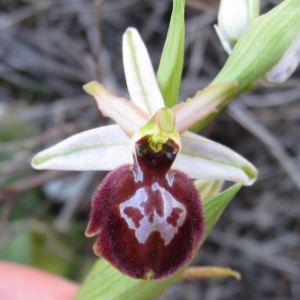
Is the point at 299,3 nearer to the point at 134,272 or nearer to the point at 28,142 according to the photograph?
the point at 134,272

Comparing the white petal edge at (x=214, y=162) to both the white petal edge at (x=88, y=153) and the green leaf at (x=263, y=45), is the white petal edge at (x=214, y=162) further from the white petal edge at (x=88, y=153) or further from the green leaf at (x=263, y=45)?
the white petal edge at (x=88, y=153)

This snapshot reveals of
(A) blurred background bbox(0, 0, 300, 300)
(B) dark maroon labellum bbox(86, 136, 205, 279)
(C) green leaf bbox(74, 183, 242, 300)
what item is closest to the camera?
(B) dark maroon labellum bbox(86, 136, 205, 279)

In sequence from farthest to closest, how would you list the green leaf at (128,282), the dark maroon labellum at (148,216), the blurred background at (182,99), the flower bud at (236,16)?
the blurred background at (182,99) → the flower bud at (236,16) → the green leaf at (128,282) → the dark maroon labellum at (148,216)

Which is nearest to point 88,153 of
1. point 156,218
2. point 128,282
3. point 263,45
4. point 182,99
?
point 156,218

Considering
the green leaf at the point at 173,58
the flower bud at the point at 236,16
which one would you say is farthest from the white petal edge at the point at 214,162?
Result: the flower bud at the point at 236,16

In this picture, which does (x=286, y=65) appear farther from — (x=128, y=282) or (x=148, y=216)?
(x=128, y=282)

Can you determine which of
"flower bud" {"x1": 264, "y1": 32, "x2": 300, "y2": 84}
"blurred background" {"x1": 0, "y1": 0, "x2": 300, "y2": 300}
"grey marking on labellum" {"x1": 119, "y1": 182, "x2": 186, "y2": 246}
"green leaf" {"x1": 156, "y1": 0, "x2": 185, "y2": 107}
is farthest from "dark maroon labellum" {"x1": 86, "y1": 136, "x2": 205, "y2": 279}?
"blurred background" {"x1": 0, "y1": 0, "x2": 300, "y2": 300}

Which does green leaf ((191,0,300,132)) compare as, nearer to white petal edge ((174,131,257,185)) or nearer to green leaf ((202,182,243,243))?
white petal edge ((174,131,257,185))

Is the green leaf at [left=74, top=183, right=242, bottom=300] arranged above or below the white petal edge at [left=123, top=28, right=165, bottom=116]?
below
